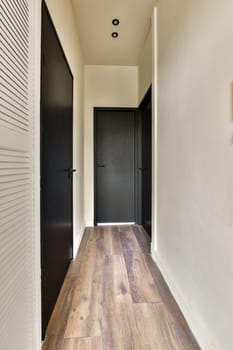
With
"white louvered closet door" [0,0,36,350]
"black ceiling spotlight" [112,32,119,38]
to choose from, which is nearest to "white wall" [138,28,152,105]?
"black ceiling spotlight" [112,32,119,38]

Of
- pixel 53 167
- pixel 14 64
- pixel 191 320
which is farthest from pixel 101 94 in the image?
pixel 191 320

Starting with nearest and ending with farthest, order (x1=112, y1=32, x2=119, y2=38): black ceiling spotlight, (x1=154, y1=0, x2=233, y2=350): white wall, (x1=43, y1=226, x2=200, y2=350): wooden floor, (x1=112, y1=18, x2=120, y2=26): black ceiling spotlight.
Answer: (x1=154, y1=0, x2=233, y2=350): white wall, (x1=43, y1=226, x2=200, y2=350): wooden floor, (x1=112, y1=18, x2=120, y2=26): black ceiling spotlight, (x1=112, y1=32, x2=119, y2=38): black ceiling spotlight

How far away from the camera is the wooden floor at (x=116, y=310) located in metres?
1.36

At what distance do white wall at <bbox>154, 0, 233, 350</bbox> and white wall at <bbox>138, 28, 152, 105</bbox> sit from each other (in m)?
0.91

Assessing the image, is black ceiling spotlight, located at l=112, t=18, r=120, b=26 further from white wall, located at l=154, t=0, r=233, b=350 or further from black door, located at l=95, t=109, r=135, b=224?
black door, located at l=95, t=109, r=135, b=224

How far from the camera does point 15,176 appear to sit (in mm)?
957

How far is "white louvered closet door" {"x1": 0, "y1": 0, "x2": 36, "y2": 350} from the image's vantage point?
834 mm

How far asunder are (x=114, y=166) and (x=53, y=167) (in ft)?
8.08

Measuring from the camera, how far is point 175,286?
1812mm

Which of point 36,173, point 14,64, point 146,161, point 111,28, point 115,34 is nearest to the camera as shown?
point 14,64

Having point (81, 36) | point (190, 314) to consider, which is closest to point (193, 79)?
point (190, 314)

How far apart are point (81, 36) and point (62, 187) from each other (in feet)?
7.42

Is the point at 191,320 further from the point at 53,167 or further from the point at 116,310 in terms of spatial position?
the point at 53,167

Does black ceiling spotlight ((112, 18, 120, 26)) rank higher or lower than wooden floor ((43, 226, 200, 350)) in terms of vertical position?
higher
